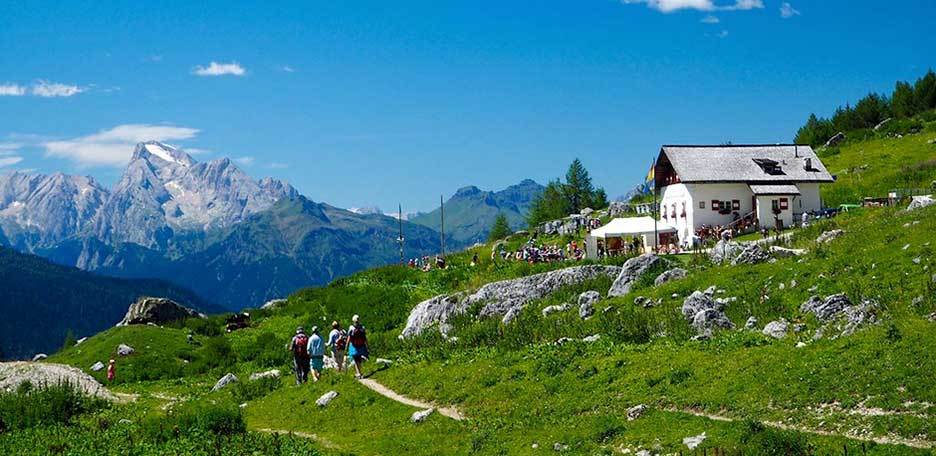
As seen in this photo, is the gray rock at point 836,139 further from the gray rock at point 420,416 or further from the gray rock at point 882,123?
the gray rock at point 420,416

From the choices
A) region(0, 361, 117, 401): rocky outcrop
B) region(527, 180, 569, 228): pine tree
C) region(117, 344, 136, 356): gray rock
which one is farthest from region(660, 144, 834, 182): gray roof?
region(527, 180, 569, 228): pine tree

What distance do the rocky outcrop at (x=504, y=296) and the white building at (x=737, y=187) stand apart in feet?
53.2

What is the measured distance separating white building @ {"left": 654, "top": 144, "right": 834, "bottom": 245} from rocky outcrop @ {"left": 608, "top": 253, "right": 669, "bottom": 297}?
17.4 meters

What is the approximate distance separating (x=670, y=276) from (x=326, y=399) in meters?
20.2

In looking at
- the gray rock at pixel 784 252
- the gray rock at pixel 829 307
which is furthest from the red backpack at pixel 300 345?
the gray rock at pixel 784 252

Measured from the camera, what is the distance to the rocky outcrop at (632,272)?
45.0 metres

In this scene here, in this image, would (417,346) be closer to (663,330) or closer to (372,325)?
(663,330)

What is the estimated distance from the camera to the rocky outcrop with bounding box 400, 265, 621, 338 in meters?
49.4

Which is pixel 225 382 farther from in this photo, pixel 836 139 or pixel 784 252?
pixel 836 139

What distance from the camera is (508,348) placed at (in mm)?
34312

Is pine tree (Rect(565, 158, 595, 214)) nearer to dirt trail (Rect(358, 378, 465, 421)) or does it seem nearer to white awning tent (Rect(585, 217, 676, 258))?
white awning tent (Rect(585, 217, 676, 258))

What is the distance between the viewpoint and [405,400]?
2998 centimetres

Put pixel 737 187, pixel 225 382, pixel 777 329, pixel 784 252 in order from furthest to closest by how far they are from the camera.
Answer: pixel 737 187 < pixel 225 382 < pixel 784 252 < pixel 777 329

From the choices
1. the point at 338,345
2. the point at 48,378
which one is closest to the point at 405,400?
the point at 338,345
